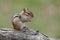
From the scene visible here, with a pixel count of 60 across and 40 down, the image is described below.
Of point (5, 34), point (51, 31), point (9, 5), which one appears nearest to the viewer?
point (5, 34)

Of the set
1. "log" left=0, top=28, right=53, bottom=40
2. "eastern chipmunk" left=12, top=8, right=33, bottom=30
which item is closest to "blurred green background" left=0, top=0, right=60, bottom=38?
"log" left=0, top=28, right=53, bottom=40

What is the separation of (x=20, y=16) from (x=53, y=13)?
3.89 metres

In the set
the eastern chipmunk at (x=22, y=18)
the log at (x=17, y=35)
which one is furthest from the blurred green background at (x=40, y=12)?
the eastern chipmunk at (x=22, y=18)

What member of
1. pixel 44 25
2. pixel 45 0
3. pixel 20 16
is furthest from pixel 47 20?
pixel 20 16

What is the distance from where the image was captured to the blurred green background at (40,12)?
6.56m

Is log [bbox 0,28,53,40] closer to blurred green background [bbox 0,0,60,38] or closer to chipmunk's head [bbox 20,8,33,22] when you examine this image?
chipmunk's head [bbox 20,8,33,22]

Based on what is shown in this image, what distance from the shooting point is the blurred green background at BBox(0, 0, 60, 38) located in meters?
6.56

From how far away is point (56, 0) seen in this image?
7766 millimetres

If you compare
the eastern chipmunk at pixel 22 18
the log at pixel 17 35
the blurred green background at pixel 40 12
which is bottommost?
the blurred green background at pixel 40 12

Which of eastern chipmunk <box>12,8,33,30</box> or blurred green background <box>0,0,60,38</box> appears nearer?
eastern chipmunk <box>12,8,33,30</box>

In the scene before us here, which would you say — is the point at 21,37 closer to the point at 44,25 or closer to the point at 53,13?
the point at 44,25

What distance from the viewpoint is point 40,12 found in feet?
23.8

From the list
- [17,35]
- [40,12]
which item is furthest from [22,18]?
[40,12]

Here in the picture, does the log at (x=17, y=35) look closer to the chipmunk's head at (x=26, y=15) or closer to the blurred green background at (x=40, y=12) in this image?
the chipmunk's head at (x=26, y=15)
